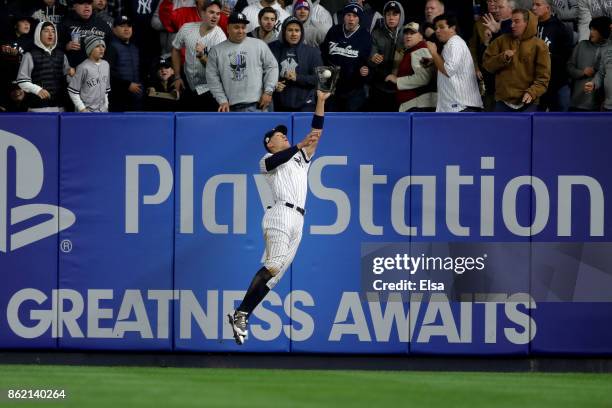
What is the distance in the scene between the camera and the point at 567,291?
50.9ft

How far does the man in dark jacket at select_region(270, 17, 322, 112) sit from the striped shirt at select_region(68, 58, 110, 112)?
226 cm

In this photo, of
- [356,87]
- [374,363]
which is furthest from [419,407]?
[356,87]

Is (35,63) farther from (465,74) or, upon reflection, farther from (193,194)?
(465,74)

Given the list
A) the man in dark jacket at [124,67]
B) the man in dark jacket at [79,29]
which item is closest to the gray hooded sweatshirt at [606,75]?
the man in dark jacket at [124,67]

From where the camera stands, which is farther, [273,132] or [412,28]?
[412,28]

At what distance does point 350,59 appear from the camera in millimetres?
17141

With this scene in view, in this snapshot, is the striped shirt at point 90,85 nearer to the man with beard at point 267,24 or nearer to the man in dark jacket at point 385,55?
the man with beard at point 267,24

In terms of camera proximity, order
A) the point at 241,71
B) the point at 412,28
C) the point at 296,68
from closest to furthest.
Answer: the point at 241,71 < the point at 412,28 < the point at 296,68

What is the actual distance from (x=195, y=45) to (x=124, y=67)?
3.48 feet

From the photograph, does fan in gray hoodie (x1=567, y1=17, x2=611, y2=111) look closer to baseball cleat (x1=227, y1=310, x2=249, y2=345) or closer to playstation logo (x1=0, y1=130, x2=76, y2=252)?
baseball cleat (x1=227, y1=310, x2=249, y2=345)

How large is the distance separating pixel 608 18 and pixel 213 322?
644cm

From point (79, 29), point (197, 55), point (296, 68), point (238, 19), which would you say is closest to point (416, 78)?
point (296, 68)

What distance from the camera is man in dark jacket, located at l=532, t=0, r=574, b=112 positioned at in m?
17.2

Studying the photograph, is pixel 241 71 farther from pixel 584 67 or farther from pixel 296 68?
pixel 584 67
